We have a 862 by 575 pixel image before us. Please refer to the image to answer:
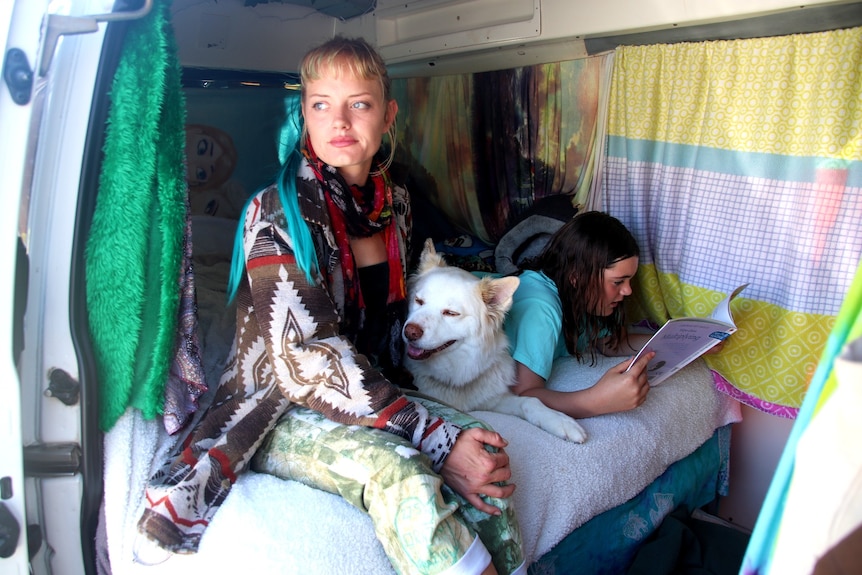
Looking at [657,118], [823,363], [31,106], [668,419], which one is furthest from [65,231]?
[657,118]

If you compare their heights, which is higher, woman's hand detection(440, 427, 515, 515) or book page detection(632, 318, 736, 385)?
book page detection(632, 318, 736, 385)

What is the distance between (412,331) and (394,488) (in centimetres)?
73

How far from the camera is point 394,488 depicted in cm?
138

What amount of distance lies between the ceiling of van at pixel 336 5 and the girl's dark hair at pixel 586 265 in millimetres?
1460

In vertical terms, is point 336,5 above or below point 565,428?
above

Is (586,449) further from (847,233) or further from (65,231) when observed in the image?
(65,231)

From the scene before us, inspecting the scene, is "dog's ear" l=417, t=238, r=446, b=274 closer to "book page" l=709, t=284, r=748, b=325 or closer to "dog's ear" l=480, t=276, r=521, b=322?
"dog's ear" l=480, t=276, r=521, b=322

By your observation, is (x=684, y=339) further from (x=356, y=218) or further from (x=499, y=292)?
(x=356, y=218)

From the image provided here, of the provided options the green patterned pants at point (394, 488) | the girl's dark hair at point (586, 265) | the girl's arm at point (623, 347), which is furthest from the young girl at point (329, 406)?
the girl's arm at point (623, 347)

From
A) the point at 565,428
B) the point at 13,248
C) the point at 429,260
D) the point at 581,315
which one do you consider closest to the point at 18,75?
the point at 13,248

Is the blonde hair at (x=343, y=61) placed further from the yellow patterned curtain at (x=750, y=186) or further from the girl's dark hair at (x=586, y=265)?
the yellow patterned curtain at (x=750, y=186)

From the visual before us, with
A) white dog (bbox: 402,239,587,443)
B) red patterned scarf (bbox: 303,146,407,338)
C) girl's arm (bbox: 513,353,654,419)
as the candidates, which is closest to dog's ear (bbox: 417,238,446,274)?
white dog (bbox: 402,239,587,443)

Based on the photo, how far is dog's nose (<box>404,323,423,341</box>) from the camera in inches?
80.7

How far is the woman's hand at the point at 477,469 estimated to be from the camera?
4.95ft
